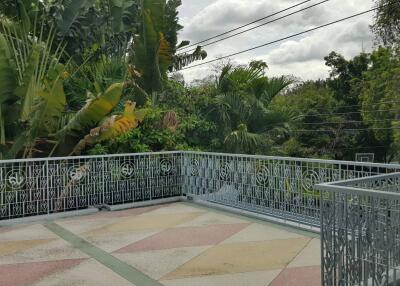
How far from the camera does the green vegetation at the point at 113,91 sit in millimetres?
8195

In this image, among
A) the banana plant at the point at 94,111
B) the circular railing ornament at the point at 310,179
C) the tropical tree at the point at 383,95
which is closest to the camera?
the circular railing ornament at the point at 310,179

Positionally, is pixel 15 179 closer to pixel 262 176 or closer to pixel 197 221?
pixel 197 221

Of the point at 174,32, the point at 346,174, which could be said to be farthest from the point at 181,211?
the point at 174,32

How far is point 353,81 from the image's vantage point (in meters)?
29.7

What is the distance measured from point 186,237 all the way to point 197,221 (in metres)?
1.00

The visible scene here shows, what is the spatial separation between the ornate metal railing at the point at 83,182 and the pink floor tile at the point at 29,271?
108 inches

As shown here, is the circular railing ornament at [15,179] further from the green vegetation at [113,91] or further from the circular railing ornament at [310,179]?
the circular railing ornament at [310,179]

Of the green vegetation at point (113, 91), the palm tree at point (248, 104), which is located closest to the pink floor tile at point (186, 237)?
the green vegetation at point (113, 91)

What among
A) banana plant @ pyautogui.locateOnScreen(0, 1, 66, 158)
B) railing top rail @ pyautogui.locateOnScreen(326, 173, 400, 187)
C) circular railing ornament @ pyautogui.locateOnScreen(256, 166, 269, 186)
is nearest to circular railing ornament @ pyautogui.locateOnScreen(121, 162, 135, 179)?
banana plant @ pyautogui.locateOnScreen(0, 1, 66, 158)

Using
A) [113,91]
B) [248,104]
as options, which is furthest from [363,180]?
[248,104]

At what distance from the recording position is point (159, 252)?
17.9 ft

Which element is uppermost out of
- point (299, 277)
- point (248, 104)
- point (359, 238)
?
point (248, 104)

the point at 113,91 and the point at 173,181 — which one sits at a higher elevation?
the point at 113,91

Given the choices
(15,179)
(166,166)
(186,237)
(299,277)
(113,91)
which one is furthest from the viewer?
(166,166)
